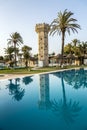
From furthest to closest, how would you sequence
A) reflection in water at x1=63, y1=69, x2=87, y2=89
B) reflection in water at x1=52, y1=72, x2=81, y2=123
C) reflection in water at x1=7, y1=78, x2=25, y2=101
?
reflection in water at x1=63, y1=69, x2=87, y2=89, reflection in water at x1=7, y1=78, x2=25, y2=101, reflection in water at x1=52, y1=72, x2=81, y2=123

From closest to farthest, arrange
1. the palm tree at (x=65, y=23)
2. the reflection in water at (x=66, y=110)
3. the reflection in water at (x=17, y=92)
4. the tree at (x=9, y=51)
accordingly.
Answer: the reflection in water at (x=66, y=110) < the reflection in water at (x=17, y=92) < the palm tree at (x=65, y=23) < the tree at (x=9, y=51)

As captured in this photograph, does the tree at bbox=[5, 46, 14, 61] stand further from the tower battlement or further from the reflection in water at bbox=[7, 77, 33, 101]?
the reflection in water at bbox=[7, 77, 33, 101]

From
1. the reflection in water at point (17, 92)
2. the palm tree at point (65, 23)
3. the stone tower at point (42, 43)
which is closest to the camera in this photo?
the reflection in water at point (17, 92)

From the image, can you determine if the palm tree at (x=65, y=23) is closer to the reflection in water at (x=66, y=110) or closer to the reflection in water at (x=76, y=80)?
the reflection in water at (x=76, y=80)

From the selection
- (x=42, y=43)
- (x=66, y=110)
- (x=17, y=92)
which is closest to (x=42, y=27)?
(x=42, y=43)

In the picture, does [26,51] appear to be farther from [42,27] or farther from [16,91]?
[16,91]

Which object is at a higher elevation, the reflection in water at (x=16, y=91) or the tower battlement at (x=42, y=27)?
the tower battlement at (x=42, y=27)

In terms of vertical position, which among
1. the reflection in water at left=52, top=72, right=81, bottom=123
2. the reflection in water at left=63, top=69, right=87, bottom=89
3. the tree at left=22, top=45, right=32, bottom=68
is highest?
the tree at left=22, top=45, right=32, bottom=68

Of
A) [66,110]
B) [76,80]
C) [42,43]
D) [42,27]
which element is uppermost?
[42,27]

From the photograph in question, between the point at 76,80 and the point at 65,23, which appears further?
the point at 65,23

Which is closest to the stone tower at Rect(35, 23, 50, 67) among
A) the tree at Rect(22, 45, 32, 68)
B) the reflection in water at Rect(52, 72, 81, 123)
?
the tree at Rect(22, 45, 32, 68)

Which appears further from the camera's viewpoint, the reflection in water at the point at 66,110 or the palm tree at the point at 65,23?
the palm tree at the point at 65,23

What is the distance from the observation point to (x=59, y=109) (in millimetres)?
8375

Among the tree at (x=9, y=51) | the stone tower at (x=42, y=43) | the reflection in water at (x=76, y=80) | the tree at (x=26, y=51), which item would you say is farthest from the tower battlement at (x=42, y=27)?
the reflection in water at (x=76, y=80)
